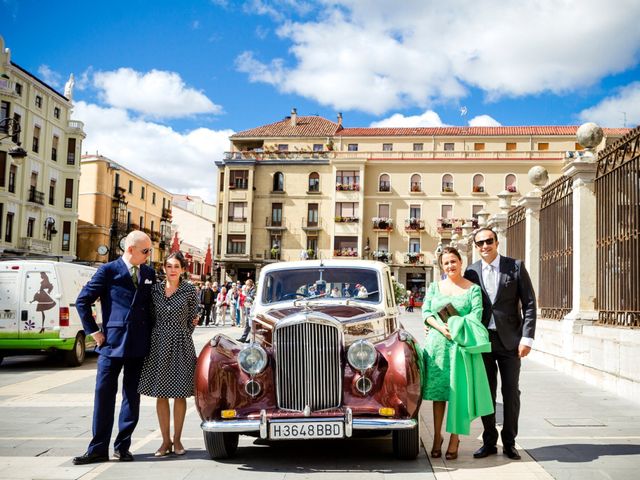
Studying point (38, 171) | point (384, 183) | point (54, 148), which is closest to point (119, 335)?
point (38, 171)

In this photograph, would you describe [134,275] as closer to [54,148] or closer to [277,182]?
[54,148]

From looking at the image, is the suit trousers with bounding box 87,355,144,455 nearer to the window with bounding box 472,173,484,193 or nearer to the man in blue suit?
the man in blue suit

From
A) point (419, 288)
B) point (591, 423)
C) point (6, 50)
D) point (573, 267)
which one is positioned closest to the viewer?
point (591, 423)

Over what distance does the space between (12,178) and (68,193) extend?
813cm

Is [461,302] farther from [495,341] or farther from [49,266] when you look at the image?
[49,266]

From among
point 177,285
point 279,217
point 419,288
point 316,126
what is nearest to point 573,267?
point 177,285

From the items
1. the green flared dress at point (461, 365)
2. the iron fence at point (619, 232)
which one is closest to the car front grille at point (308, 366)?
the green flared dress at point (461, 365)

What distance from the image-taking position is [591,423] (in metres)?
7.43

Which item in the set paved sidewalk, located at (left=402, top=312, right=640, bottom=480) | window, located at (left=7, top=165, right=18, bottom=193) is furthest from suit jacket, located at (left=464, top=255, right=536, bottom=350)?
window, located at (left=7, top=165, right=18, bottom=193)

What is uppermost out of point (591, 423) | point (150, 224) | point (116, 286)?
point (150, 224)

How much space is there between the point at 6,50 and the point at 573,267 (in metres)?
41.5

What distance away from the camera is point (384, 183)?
200 ft

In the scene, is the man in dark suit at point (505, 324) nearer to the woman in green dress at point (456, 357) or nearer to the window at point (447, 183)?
the woman in green dress at point (456, 357)

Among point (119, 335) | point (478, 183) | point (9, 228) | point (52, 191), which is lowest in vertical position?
point (119, 335)
